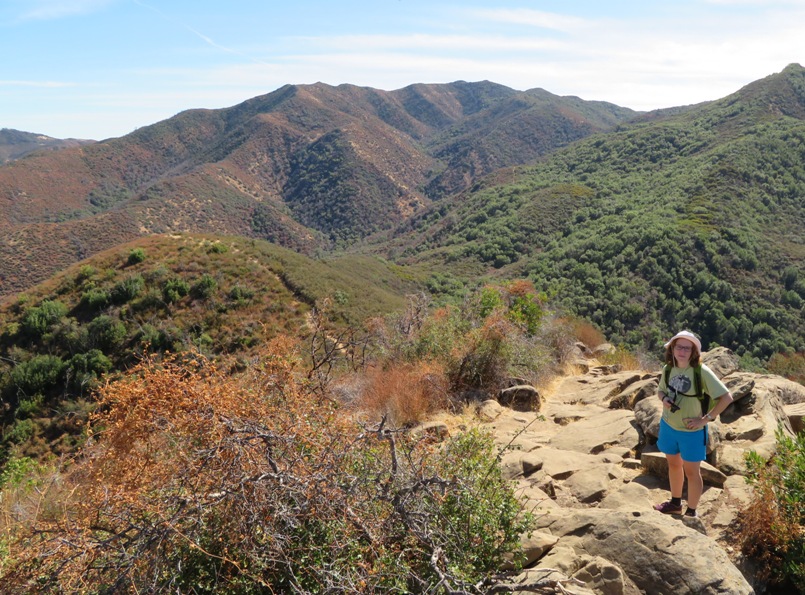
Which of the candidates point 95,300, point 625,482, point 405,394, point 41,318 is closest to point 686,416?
point 625,482

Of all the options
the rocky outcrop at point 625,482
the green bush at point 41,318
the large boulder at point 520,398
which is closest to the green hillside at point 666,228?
the large boulder at point 520,398

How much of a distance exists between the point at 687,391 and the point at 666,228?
3763cm

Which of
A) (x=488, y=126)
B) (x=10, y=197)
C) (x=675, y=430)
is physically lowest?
(x=675, y=430)

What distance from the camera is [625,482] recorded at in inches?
182

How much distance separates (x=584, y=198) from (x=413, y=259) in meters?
22.6

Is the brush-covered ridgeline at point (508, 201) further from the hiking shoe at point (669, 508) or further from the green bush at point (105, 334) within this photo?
the green bush at point (105, 334)

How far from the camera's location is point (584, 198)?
59062mm

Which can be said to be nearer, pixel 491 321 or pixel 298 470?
pixel 298 470

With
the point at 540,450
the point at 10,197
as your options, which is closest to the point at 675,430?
the point at 540,450

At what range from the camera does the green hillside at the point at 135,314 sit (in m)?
17.7

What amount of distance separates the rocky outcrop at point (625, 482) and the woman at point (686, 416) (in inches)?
11.4

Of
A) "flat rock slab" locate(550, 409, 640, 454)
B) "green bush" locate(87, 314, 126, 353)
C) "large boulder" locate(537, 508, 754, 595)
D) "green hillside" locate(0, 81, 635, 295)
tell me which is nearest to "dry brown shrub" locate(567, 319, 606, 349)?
"flat rock slab" locate(550, 409, 640, 454)

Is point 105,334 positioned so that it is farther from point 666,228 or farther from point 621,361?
point 666,228

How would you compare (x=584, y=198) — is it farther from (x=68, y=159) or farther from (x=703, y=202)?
(x=68, y=159)
